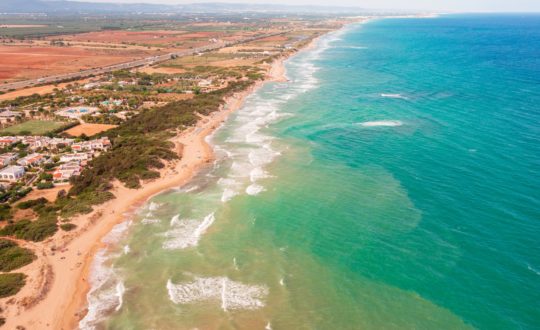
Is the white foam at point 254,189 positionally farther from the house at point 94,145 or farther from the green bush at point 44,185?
the house at point 94,145

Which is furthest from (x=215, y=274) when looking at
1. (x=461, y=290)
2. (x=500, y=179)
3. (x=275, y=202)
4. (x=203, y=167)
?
(x=500, y=179)

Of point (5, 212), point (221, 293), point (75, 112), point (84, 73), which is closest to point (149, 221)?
point (221, 293)

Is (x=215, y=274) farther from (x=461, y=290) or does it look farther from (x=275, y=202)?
(x=461, y=290)

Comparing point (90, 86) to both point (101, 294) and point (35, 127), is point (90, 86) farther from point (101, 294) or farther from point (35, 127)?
point (101, 294)

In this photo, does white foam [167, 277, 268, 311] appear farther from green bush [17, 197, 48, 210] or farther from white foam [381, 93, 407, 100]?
white foam [381, 93, 407, 100]

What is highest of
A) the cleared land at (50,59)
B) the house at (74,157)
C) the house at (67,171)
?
the cleared land at (50,59)

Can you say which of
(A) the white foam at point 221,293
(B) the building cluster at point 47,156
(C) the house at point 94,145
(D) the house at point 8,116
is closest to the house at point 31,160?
(B) the building cluster at point 47,156

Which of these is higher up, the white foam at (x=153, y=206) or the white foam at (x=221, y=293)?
the white foam at (x=153, y=206)
